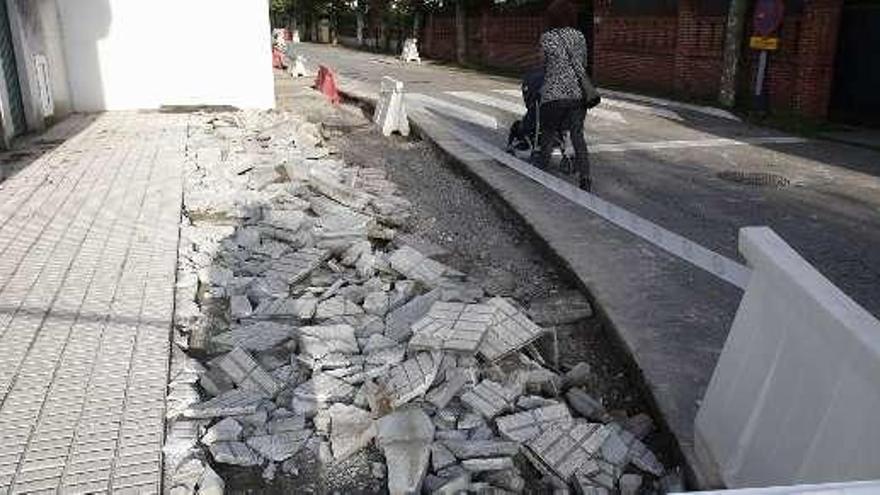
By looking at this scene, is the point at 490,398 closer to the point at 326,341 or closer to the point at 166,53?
the point at 326,341

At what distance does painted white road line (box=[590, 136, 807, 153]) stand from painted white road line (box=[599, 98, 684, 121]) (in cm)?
251

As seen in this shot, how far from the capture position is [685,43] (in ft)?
58.4

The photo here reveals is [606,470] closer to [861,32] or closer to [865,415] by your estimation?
[865,415]

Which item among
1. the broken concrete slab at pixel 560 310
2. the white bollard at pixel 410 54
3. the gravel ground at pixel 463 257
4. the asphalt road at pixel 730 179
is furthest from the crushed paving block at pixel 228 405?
the white bollard at pixel 410 54

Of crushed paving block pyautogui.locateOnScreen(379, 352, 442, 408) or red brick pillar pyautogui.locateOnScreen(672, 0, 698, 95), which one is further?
red brick pillar pyautogui.locateOnScreen(672, 0, 698, 95)

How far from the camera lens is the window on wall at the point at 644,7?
18688mm

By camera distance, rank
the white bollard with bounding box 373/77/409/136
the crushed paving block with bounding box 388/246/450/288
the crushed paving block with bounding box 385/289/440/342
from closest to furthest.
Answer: the crushed paving block with bounding box 385/289/440/342 < the crushed paving block with bounding box 388/246/450/288 < the white bollard with bounding box 373/77/409/136

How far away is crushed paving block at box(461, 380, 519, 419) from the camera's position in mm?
3863

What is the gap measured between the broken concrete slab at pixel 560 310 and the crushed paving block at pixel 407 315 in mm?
690

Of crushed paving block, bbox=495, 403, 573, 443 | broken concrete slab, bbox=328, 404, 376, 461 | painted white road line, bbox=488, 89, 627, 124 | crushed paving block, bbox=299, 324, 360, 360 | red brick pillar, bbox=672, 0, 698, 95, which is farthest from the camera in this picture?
red brick pillar, bbox=672, 0, 698, 95

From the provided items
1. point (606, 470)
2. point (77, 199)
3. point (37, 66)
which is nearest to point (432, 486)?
point (606, 470)

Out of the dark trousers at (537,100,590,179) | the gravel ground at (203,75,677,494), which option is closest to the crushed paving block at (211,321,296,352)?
the gravel ground at (203,75,677,494)

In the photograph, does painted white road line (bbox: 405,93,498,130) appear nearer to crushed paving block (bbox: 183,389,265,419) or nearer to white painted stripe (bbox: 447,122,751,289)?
white painted stripe (bbox: 447,122,751,289)

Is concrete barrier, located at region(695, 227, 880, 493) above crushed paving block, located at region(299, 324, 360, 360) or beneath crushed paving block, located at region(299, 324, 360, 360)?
above
